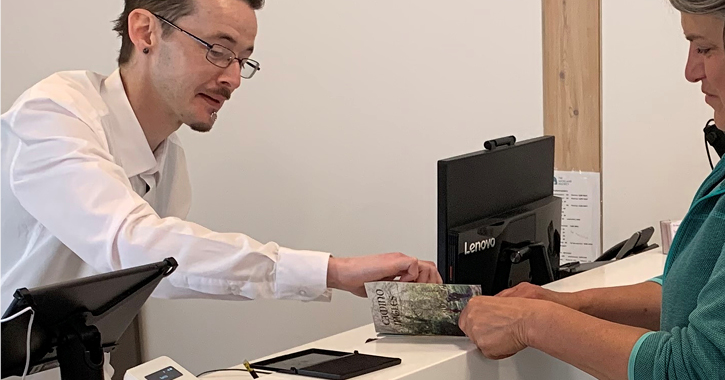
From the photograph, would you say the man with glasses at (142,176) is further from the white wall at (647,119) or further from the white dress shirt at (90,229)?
the white wall at (647,119)

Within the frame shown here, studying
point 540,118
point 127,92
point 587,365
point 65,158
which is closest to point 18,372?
point 65,158

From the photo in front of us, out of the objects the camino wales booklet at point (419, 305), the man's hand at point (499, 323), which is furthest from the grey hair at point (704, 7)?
the camino wales booklet at point (419, 305)

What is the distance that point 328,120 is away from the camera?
3.79 m

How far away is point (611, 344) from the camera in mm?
1526

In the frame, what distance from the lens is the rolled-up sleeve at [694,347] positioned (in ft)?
4.47

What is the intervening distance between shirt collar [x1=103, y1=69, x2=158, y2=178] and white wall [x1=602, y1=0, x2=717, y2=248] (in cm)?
179

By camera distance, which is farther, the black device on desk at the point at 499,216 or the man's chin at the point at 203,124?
the man's chin at the point at 203,124

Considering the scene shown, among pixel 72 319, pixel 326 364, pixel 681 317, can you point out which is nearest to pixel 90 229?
pixel 72 319

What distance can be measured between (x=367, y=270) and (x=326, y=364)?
0.30m

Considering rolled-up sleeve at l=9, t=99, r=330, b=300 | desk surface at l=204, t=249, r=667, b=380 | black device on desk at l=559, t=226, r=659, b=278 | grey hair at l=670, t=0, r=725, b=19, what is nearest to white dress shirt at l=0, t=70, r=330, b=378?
rolled-up sleeve at l=9, t=99, r=330, b=300

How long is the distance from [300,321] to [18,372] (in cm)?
259

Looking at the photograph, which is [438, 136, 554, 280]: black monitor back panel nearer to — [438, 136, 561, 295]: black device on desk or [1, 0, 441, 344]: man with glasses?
[438, 136, 561, 295]: black device on desk

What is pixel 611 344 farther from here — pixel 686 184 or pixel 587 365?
pixel 686 184

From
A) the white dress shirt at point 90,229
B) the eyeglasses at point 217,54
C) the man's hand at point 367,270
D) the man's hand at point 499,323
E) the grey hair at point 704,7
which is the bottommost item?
the man's hand at point 499,323
